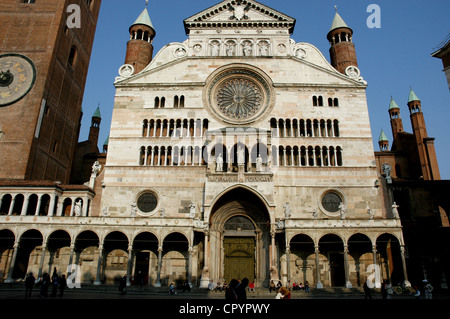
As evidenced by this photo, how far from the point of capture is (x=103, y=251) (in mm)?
27922

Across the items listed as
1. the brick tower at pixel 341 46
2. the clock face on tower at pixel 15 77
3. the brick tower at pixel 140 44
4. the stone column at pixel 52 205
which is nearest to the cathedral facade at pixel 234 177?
the stone column at pixel 52 205

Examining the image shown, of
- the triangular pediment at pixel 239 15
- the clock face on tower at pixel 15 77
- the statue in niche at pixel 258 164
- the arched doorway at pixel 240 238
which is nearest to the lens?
the arched doorway at pixel 240 238

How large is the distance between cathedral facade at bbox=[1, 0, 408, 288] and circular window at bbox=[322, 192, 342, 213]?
0.09 m

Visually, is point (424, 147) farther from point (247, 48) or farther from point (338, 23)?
point (247, 48)

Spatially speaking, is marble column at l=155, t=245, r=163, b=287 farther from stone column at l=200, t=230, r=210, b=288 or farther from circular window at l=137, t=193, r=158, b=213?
circular window at l=137, t=193, r=158, b=213

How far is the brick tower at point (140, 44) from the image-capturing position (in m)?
38.9

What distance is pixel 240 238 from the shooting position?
2934cm

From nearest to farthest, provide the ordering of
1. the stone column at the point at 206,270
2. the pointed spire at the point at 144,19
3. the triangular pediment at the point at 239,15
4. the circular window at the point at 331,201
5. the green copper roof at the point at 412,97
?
1. the stone column at the point at 206,270
2. the circular window at the point at 331,201
3. the triangular pediment at the point at 239,15
4. the pointed spire at the point at 144,19
5. the green copper roof at the point at 412,97

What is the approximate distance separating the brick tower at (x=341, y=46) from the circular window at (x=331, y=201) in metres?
15.6

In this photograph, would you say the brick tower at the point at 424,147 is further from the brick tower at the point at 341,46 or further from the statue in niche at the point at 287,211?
the statue in niche at the point at 287,211

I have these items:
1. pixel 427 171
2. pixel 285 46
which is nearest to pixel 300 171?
pixel 285 46

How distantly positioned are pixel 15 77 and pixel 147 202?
17666 mm

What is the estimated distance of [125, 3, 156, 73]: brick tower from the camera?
38.9 metres
